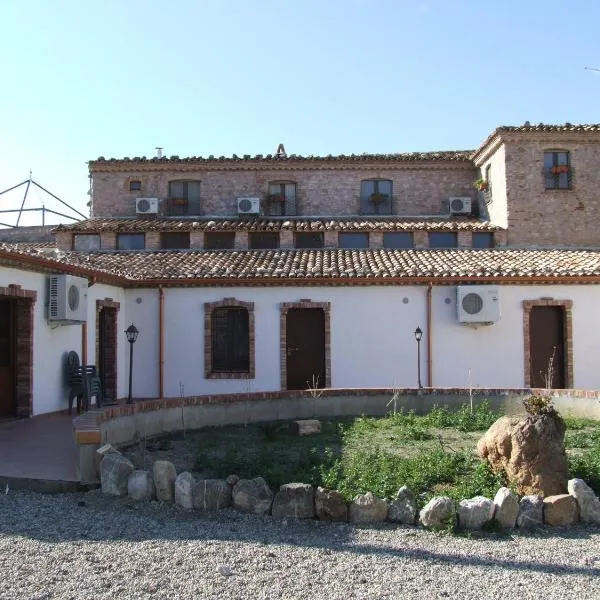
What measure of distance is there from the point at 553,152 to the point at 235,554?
18.0m

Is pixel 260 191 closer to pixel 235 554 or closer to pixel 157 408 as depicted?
pixel 157 408

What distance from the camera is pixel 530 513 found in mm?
6191

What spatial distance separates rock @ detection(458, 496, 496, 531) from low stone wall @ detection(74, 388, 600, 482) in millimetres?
4913

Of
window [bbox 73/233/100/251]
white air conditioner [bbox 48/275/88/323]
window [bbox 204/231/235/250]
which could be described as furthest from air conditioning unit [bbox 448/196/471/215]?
white air conditioner [bbox 48/275/88/323]

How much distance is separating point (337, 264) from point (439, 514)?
11144 millimetres

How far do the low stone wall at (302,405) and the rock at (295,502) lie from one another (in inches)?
140

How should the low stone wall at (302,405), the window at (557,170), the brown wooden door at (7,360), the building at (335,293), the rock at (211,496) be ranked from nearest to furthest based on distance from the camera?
1. the rock at (211,496)
2. the low stone wall at (302,405)
3. the brown wooden door at (7,360)
4. the building at (335,293)
5. the window at (557,170)

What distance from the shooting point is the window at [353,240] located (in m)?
19.5

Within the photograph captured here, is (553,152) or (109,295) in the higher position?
(553,152)

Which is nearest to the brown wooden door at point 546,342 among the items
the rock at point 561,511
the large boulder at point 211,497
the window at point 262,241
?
the window at point 262,241

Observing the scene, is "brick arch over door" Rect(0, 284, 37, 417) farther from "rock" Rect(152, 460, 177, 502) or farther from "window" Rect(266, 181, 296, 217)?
"window" Rect(266, 181, 296, 217)

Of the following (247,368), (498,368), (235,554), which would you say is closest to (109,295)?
(247,368)

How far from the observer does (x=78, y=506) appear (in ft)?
21.8

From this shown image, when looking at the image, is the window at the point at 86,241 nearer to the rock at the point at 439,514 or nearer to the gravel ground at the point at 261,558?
the gravel ground at the point at 261,558
